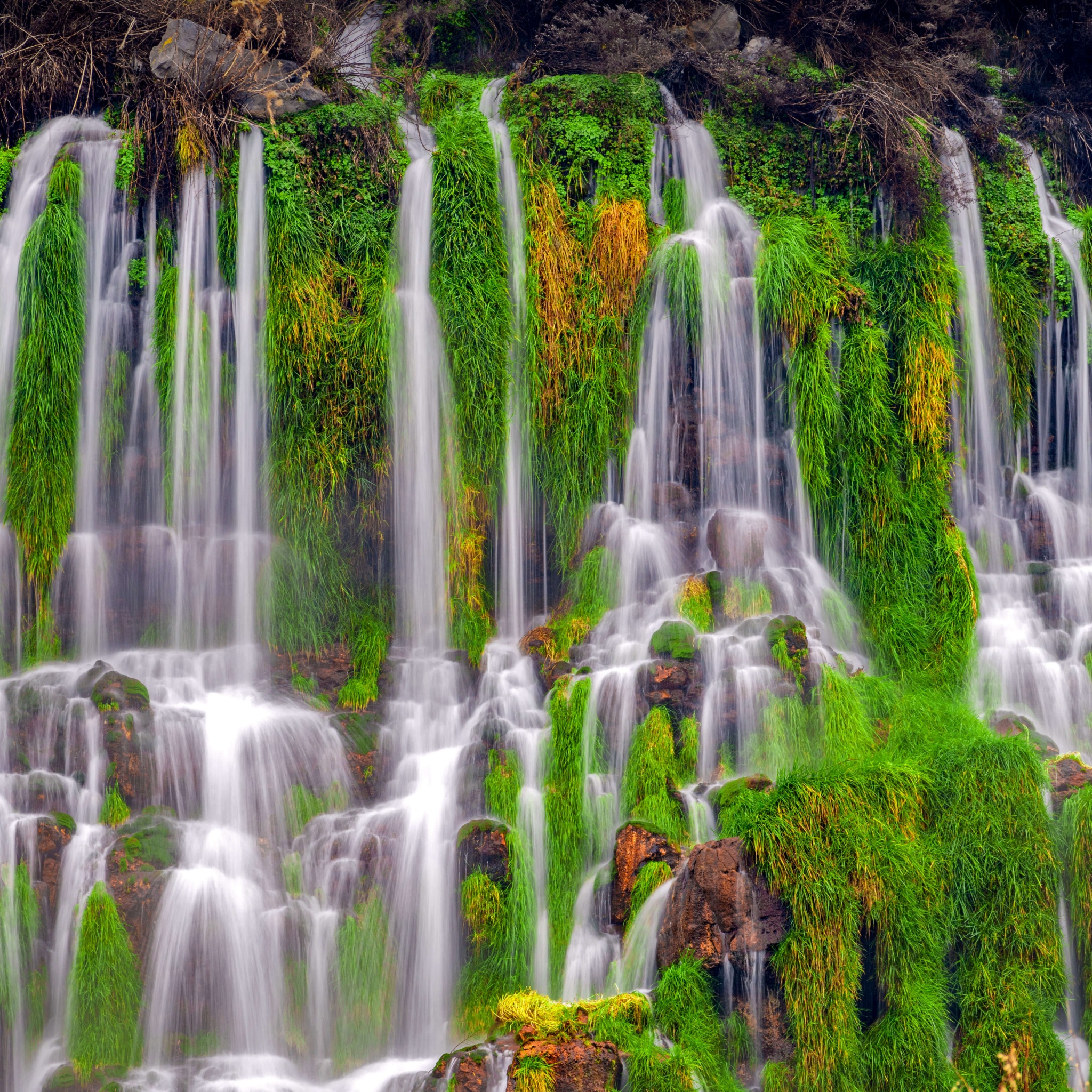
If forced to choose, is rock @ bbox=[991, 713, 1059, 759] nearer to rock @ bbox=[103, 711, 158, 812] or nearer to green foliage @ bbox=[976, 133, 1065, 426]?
green foliage @ bbox=[976, 133, 1065, 426]

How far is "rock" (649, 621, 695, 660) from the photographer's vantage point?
7855 mm

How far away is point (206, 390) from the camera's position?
9.08 m

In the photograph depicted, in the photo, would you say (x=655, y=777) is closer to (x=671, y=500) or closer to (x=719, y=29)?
(x=671, y=500)

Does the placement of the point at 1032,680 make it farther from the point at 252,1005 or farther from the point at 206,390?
the point at 206,390

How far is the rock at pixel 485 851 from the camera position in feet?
23.7

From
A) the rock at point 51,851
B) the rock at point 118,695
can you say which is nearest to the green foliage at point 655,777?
the rock at point 118,695

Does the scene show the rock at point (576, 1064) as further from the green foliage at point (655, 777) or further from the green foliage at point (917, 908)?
→ the green foliage at point (655, 777)

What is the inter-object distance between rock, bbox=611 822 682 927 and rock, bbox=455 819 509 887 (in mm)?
835

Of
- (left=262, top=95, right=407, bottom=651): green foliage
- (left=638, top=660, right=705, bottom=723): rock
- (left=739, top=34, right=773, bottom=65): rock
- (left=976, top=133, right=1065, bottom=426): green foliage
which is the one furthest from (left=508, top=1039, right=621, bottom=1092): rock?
(left=739, top=34, right=773, bottom=65): rock

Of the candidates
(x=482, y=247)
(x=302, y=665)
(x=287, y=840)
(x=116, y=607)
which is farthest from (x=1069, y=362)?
(x=116, y=607)

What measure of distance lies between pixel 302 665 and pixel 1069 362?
7.86 meters

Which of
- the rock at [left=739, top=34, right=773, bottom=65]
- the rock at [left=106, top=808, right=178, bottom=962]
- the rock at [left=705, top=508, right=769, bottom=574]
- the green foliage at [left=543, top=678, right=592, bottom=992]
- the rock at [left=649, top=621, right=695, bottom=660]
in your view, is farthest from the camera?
the rock at [left=739, top=34, right=773, bottom=65]

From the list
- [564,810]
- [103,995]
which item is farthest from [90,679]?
[564,810]

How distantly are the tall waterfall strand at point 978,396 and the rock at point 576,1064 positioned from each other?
20.0ft
